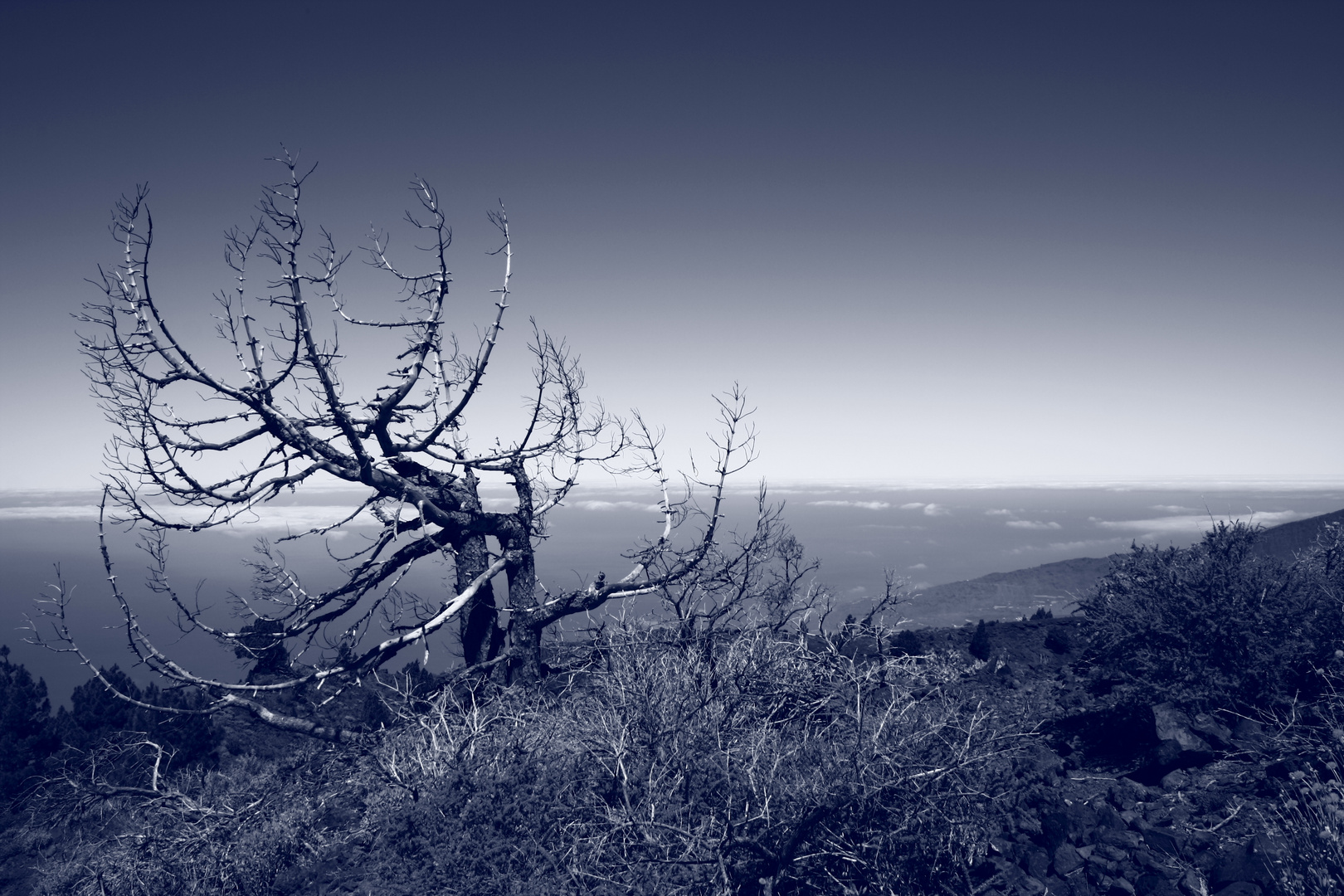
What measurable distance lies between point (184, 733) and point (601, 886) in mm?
12386

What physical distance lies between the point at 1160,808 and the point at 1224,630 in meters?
2.39

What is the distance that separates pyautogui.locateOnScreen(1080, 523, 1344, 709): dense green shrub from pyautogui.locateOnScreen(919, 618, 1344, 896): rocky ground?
34cm

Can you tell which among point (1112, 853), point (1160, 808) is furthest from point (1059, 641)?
point (1112, 853)

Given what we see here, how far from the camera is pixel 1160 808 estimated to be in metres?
4.35

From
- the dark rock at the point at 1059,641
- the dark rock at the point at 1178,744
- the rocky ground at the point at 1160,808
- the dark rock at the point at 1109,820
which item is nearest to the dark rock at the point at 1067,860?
the rocky ground at the point at 1160,808

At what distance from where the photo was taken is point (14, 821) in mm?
11438

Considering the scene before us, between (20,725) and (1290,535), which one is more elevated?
(1290,535)

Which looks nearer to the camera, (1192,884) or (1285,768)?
(1192,884)

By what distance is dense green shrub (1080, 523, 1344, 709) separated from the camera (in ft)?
18.1

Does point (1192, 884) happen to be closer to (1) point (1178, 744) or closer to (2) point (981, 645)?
(1) point (1178, 744)

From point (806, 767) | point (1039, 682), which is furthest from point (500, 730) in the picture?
point (1039, 682)

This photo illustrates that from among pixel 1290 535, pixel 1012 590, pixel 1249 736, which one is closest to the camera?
pixel 1249 736

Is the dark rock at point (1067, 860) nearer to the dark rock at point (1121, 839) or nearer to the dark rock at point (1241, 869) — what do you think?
the dark rock at point (1121, 839)

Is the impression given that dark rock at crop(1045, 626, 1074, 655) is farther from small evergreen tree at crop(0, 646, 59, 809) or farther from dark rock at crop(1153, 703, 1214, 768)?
small evergreen tree at crop(0, 646, 59, 809)
